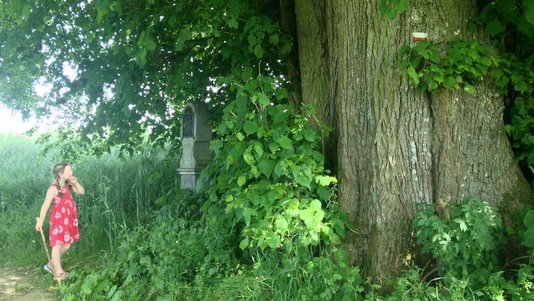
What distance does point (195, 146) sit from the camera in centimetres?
812

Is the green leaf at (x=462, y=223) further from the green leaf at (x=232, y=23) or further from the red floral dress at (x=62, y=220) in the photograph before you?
the red floral dress at (x=62, y=220)

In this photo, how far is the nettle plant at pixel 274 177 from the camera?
4.51m

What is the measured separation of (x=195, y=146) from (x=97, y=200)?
6.21ft

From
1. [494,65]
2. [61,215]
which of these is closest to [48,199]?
[61,215]

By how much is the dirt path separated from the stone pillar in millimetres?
2496

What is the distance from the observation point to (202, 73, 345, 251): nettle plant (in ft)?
14.8

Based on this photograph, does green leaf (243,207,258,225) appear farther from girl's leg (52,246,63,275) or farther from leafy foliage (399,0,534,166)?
girl's leg (52,246,63,275)

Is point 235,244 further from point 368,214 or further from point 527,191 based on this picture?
point 527,191

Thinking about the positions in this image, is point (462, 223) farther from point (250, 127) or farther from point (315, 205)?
point (250, 127)

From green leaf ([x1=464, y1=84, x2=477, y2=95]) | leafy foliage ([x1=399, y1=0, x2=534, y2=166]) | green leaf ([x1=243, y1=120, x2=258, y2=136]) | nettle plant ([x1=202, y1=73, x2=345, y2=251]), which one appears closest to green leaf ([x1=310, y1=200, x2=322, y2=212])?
nettle plant ([x1=202, y1=73, x2=345, y2=251])

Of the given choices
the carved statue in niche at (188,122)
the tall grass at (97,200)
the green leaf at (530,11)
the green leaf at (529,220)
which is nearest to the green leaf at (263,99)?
the green leaf at (530,11)

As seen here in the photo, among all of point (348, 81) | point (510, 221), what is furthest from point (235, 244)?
point (510, 221)

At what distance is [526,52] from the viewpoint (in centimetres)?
486

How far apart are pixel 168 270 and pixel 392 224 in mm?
2305
